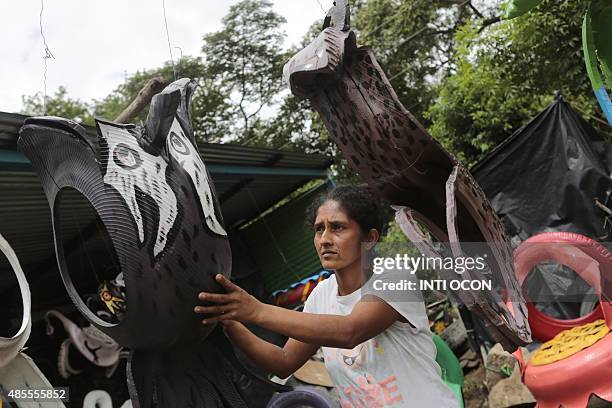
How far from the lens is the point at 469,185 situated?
1.52 m

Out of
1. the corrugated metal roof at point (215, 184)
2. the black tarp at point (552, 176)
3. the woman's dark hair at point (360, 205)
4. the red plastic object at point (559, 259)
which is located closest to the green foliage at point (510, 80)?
the black tarp at point (552, 176)

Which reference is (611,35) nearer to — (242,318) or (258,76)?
(242,318)

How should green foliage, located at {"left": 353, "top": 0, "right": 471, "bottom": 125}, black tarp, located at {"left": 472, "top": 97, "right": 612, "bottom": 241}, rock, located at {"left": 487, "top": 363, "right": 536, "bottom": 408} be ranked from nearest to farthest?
black tarp, located at {"left": 472, "top": 97, "right": 612, "bottom": 241}
rock, located at {"left": 487, "top": 363, "right": 536, "bottom": 408}
green foliage, located at {"left": 353, "top": 0, "right": 471, "bottom": 125}

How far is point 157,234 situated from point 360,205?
1.62 feet

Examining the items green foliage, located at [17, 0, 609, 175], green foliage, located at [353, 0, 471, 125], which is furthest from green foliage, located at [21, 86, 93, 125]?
green foliage, located at [353, 0, 471, 125]

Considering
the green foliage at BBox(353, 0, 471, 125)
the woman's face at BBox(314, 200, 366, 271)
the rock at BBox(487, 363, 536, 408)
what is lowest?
the rock at BBox(487, 363, 536, 408)

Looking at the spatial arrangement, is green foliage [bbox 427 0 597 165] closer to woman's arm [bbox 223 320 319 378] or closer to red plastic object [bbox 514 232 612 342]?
red plastic object [bbox 514 232 612 342]

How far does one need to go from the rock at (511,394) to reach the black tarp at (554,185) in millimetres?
565

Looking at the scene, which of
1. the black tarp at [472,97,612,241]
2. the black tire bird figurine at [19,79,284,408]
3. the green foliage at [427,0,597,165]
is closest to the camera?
the black tire bird figurine at [19,79,284,408]

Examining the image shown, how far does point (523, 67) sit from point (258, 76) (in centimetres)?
547

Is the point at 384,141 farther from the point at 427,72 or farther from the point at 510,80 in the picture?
the point at 427,72

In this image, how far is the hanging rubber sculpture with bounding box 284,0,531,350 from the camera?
1454 millimetres

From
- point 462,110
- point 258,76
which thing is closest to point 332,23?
point 462,110

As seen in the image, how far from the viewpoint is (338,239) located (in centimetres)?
139
